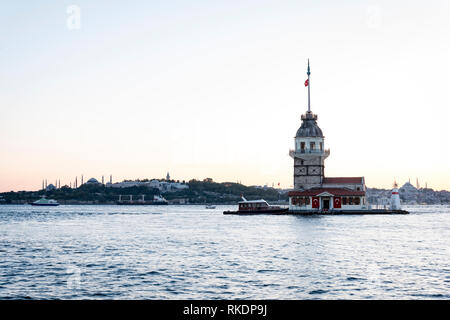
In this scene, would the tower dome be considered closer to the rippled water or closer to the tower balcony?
the tower balcony

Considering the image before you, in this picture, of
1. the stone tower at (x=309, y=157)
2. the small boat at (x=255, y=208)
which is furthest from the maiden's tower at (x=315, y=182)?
the small boat at (x=255, y=208)

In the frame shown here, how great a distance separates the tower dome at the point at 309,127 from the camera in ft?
430

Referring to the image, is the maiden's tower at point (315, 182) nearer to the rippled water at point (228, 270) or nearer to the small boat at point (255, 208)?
the small boat at point (255, 208)

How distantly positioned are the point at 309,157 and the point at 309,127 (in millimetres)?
8207

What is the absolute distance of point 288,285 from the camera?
28156mm

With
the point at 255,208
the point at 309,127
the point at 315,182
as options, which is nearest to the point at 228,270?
the point at 315,182

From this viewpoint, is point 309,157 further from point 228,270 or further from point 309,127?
point 228,270

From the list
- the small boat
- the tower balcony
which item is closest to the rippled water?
the tower balcony

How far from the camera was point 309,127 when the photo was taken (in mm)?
132000

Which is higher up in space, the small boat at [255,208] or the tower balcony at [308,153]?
the tower balcony at [308,153]

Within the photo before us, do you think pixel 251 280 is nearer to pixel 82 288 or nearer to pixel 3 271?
pixel 82 288
